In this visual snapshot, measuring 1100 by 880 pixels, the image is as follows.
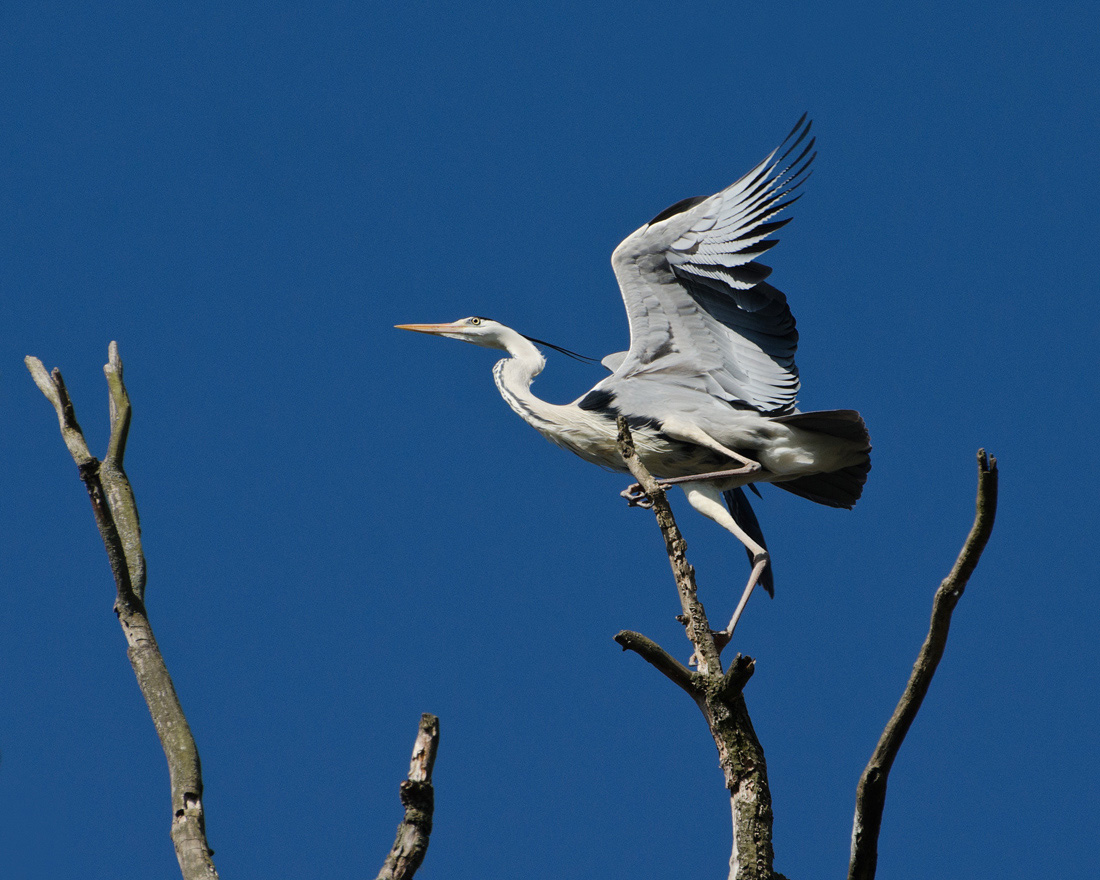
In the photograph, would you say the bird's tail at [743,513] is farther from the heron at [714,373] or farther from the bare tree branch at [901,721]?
the bare tree branch at [901,721]

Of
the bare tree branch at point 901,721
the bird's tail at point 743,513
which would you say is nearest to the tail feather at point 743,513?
the bird's tail at point 743,513

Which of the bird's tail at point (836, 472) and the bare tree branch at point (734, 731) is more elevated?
the bird's tail at point (836, 472)

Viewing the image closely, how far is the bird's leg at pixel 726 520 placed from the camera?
7398mm

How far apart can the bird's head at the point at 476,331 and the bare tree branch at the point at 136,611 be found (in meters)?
4.90

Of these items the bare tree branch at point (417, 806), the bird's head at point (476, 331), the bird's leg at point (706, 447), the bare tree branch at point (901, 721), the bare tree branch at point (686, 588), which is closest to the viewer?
the bare tree branch at point (417, 806)

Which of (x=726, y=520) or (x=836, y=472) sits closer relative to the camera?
(x=726, y=520)

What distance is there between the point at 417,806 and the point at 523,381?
17.1ft

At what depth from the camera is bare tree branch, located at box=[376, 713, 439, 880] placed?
3.79m

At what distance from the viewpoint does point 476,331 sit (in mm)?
9594

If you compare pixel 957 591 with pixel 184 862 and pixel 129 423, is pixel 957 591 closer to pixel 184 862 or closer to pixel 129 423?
pixel 184 862

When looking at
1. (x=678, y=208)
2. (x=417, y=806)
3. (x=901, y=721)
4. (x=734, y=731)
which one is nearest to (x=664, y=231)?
(x=678, y=208)

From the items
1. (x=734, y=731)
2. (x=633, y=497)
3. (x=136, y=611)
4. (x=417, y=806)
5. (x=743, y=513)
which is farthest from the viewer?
(x=743, y=513)

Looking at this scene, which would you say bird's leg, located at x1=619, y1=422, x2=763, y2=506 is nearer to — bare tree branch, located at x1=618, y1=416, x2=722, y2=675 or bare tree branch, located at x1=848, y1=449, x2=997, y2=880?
bare tree branch, located at x1=618, y1=416, x2=722, y2=675

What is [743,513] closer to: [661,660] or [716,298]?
[716,298]
